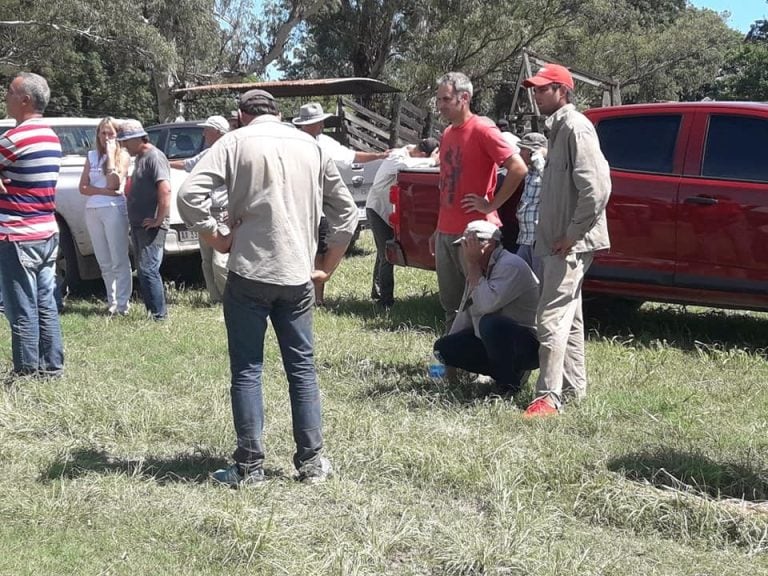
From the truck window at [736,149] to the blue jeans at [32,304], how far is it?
14.7ft

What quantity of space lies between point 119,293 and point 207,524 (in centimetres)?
482

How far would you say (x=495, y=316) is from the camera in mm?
5316

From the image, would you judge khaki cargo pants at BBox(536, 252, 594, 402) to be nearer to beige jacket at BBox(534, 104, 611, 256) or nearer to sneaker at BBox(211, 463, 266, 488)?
beige jacket at BBox(534, 104, 611, 256)

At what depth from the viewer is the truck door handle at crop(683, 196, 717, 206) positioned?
6.36m

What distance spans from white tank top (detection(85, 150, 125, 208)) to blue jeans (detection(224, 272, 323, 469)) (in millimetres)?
4436

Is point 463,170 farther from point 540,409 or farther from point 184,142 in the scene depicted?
point 184,142

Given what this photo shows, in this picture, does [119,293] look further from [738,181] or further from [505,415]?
[738,181]

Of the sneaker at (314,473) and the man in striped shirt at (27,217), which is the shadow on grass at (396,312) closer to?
the man in striped shirt at (27,217)

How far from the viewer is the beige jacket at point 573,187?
473 centimetres

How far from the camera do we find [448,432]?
15.1ft

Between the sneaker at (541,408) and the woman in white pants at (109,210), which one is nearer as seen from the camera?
the sneaker at (541,408)

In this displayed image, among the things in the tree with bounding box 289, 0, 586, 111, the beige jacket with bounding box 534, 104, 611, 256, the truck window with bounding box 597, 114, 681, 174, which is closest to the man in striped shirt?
the beige jacket with bounding box 534, 104, 611, 256

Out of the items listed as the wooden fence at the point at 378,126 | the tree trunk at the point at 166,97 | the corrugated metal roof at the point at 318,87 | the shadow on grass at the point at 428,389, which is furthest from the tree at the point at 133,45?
the shadow on grass at the point at 428,389

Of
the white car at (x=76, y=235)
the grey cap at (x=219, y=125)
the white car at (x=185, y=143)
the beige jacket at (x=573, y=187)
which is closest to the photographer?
the beige jacket at (x=573, y=187)
